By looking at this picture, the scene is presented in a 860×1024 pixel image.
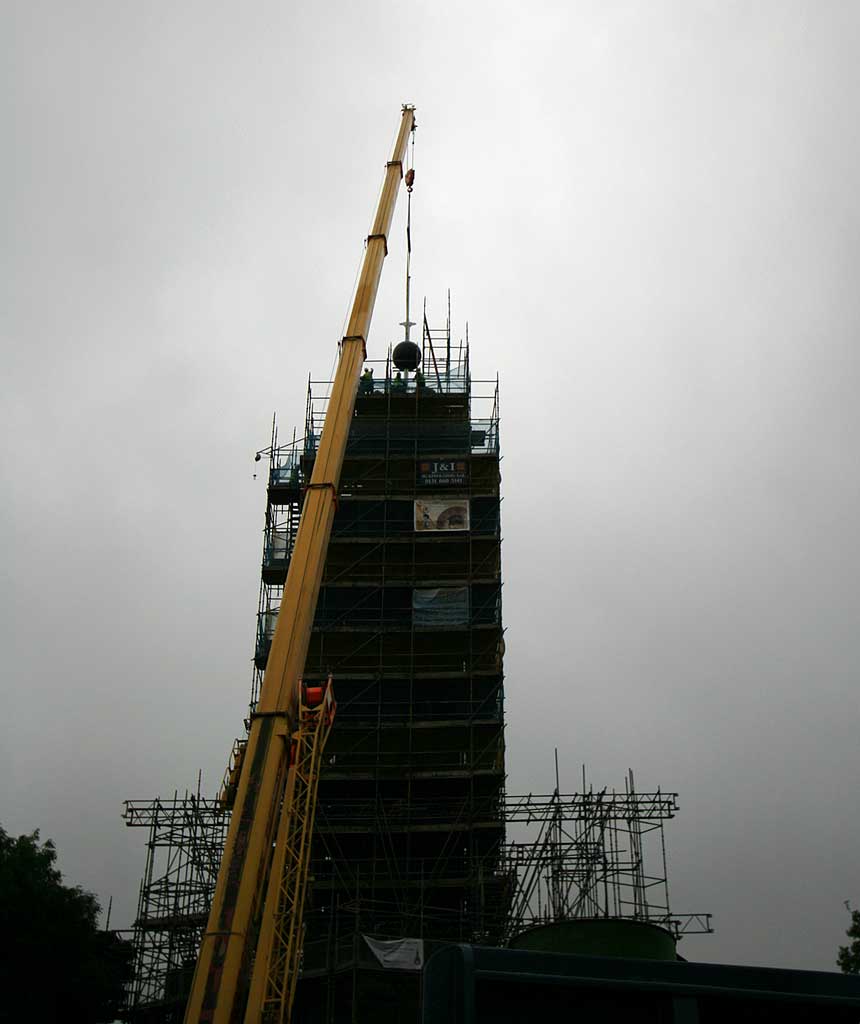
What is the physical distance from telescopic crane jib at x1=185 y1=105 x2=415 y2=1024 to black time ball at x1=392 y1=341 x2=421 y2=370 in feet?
54.8

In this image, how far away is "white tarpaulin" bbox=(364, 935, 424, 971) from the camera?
2572cm

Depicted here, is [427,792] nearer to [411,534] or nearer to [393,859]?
[393,859]

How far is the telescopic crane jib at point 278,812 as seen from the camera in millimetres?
16375

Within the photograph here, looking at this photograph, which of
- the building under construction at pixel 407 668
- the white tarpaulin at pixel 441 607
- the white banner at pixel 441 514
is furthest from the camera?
the white banner at pixel 441 514

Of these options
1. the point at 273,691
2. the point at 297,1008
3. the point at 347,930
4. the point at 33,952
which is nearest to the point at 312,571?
the point at 273,691

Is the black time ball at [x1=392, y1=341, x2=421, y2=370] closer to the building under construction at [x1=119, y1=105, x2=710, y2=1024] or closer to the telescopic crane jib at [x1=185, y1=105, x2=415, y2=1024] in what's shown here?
the building under construction at [x1=119, y1=105, x2=710, y2=1024]

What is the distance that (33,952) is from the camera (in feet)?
105

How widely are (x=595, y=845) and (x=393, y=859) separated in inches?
229

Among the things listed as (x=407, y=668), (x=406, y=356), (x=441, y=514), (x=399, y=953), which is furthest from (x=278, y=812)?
(x=406, y=356)

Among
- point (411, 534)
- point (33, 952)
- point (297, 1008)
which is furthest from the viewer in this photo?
point (411, 534)

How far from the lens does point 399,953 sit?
25938 millimetres

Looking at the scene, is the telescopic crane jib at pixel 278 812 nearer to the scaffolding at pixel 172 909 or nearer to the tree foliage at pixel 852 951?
the scaffolding at pixel 172 909

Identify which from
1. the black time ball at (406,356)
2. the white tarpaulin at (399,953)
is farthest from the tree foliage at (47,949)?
the black time ball at (406,356)

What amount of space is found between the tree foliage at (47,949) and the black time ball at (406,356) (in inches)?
848
